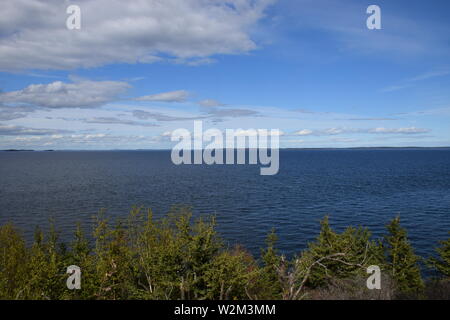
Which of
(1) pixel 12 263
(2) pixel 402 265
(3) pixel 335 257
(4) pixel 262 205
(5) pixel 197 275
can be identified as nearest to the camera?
(5) pixel 197 275

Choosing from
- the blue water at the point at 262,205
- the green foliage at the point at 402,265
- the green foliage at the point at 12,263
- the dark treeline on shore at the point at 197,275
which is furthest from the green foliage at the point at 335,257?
the green foliage at the point at 12,263

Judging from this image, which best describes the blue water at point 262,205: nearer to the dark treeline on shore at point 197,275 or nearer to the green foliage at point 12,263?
the dark treeline on shore at point 197,275

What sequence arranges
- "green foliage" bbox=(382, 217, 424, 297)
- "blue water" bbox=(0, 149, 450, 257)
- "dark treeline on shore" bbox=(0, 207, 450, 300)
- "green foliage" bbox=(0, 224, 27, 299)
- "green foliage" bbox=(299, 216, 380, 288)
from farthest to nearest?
"blue water" bbox=(0, 149, 450, 257), "green foliage" bbox=(382, 217, 424, 297), "green foliage" bbox=(299, 216, 380, 288), "green foliage" bbox=(0, 224, 27, 299), "dark treeline on shore" bbox=(0, 207, 450, 300)

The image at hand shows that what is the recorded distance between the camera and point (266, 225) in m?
51.5

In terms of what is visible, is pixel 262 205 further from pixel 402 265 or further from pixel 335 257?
pixel 335 257

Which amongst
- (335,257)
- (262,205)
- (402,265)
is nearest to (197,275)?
(335,257)

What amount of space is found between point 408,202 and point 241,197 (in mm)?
36061

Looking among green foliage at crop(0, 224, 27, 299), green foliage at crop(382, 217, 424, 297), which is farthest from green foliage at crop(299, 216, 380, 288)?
green foliage at crop(0, 224, 27, 299)

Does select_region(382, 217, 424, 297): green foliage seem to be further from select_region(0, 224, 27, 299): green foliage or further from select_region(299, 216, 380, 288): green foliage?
select_region(0, 224, 27, 299): green foliage
